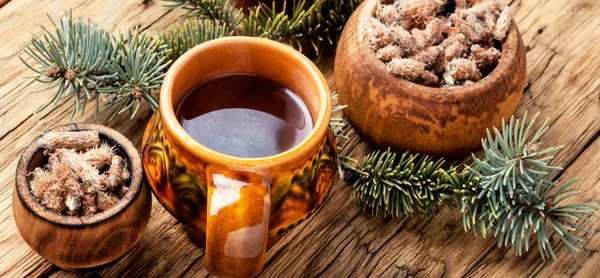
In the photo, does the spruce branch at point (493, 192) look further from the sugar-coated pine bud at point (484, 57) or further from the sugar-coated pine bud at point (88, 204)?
the sugar-coated pine bud at point (88, 204)

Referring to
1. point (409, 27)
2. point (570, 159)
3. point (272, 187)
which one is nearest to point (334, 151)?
point (272, 187)

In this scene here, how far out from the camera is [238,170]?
0.70 meters

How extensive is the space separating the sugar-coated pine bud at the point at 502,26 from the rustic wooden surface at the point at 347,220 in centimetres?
17

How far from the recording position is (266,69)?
0.83 metres

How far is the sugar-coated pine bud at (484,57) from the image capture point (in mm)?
898

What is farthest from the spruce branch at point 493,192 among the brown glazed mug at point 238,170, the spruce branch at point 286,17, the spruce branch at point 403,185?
the spruce branch at point 286,17

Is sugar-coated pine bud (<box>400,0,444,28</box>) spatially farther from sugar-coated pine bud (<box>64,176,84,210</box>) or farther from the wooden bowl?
sugar-coated pine bud (<box>64,176,84,210</box>)

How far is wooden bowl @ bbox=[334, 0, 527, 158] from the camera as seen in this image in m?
0.87

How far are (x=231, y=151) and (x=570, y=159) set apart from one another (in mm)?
482

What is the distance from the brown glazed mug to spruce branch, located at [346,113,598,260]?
102mm

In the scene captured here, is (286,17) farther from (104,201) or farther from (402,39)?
(104,201)

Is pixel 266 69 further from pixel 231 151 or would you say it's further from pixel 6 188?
pixel 6 188

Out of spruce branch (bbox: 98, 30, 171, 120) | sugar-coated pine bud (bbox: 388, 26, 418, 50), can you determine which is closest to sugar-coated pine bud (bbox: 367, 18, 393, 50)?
sugar-coated pine bud (bbox: 388, 26, 418, 50)

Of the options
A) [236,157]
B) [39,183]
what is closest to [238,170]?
[236,157]
